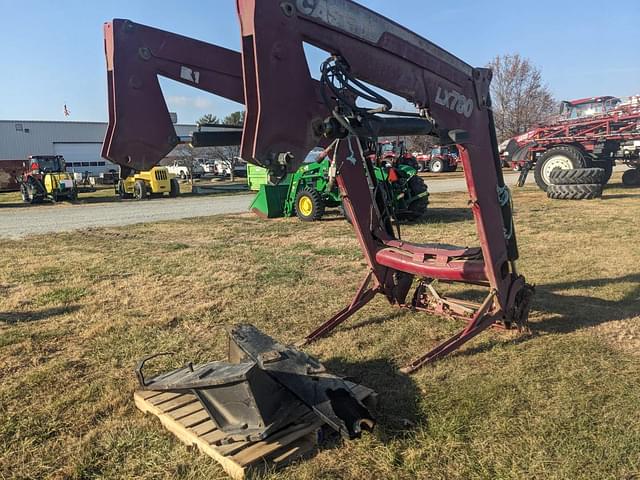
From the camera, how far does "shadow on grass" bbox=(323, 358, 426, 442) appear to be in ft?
9.45

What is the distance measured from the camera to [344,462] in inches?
102

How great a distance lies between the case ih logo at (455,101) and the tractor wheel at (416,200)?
693cm

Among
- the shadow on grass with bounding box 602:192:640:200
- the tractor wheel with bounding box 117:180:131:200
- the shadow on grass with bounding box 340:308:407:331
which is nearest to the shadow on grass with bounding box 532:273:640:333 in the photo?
the shadow on grass with bounding box 340:308:407:331

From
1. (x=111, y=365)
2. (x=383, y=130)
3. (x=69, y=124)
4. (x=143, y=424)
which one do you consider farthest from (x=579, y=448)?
(x=69, y=124)

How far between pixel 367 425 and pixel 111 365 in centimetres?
227

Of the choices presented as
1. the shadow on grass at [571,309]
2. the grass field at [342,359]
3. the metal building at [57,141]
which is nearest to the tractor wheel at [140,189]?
the grass field at [342,359]

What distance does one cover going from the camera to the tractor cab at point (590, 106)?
17406mm

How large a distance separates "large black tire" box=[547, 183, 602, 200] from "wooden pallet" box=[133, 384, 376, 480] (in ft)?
42.6

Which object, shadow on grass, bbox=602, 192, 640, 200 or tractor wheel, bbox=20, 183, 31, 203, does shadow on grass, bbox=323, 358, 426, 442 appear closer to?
shadow on grass, bbox=602, 192, 640, 200

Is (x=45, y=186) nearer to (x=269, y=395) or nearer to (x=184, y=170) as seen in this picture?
(x=184, y=170)

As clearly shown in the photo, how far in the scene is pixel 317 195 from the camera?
37.4ft

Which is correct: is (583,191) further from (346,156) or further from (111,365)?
(111,365)

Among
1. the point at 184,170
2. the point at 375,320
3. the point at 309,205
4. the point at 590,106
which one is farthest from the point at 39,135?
the point at 375,320

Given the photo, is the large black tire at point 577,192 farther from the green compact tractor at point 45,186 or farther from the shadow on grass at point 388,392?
the green compact tractor at point 45,186
